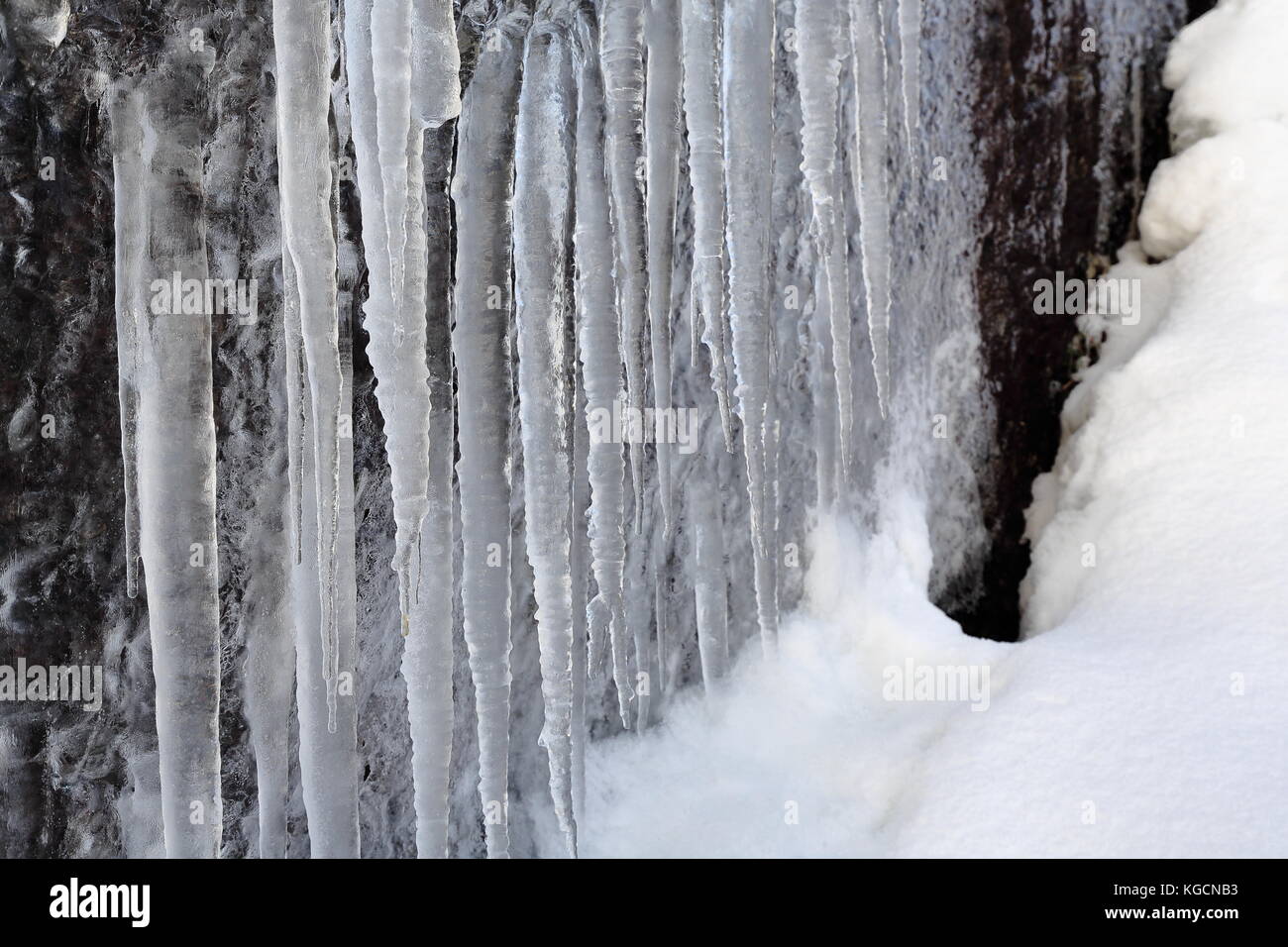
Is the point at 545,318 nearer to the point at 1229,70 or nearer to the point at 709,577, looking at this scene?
the point at 709,577

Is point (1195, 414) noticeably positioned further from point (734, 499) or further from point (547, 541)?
point (547, 541)

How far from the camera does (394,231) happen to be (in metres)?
1.29

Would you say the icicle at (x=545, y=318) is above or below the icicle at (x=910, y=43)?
below

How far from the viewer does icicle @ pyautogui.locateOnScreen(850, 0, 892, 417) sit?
198 centimetres

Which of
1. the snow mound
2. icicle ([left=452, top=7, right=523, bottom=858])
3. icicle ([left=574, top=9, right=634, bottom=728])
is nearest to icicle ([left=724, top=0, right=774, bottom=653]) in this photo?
icicle ([left=574, top=9, right=634, bottom=728])

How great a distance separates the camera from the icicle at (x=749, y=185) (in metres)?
1.72

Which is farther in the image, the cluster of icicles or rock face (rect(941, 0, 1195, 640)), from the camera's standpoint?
rock face (rect(941, 0, 1195, 640))

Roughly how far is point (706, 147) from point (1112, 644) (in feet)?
4.22

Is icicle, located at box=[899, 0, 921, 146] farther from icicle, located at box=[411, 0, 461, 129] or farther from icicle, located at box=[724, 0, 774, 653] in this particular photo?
icicle, located at box=[411, 0, 461, 129]

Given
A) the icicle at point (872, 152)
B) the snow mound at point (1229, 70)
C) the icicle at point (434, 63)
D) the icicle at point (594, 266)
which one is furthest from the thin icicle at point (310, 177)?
the snow mound at point (1229, 70)

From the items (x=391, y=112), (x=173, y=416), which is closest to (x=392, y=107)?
(x=391, y=112)

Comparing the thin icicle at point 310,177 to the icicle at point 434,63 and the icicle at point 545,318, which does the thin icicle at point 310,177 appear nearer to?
the icicle at point 434,63

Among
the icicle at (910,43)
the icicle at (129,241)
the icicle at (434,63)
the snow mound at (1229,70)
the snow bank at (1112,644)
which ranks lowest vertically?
the snow bank at (1112,644)

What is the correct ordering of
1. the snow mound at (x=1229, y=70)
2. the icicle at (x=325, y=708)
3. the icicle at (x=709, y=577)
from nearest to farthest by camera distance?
the icicle at (x=325, y=708) < the icicle at (x=709, y=577) < the snow mound at (x=1229, y=70)
